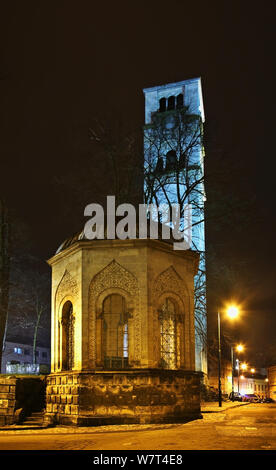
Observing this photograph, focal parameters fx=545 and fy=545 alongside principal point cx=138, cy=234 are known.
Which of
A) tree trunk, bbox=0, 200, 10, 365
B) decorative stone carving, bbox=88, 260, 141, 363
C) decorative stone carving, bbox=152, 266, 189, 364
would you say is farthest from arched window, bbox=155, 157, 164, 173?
decorative stone carving, bbox=88, 260, 141, 363

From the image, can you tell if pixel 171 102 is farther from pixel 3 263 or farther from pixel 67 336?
pixel 67 336

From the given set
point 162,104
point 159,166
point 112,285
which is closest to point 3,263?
point 112,285

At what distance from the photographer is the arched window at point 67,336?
20.9 meters

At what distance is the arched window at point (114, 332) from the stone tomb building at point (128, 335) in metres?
0.05

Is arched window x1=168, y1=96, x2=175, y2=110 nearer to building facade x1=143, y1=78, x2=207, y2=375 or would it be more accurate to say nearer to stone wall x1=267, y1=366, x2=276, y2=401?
building facade x1=143, y1=78, x2=207, y2=375

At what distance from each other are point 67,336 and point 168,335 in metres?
3.94

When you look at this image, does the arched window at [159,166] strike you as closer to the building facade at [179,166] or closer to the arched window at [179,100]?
the building facade at [179,166]

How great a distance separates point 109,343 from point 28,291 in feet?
57.9

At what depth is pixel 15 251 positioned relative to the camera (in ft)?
108

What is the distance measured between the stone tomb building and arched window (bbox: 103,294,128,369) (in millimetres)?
49

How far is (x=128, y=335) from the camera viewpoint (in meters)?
19.6
